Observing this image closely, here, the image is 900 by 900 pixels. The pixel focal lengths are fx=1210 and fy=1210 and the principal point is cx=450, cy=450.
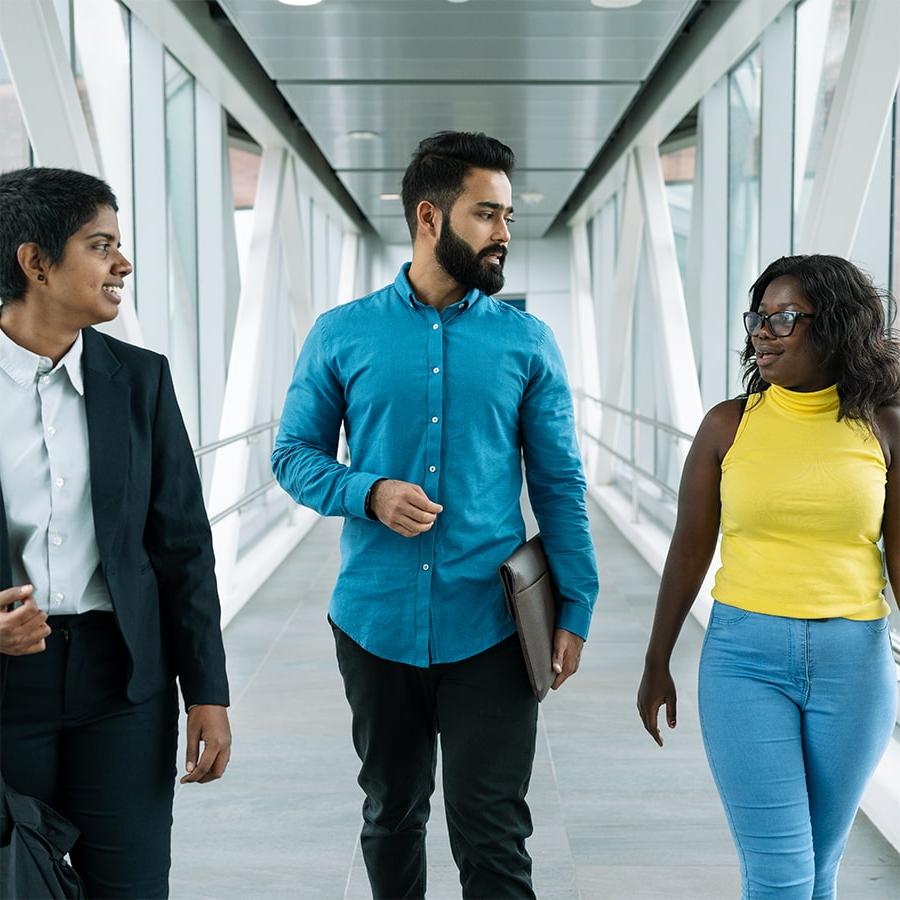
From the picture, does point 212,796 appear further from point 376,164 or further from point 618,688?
point 376,164

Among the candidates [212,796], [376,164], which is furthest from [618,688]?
[376,164]

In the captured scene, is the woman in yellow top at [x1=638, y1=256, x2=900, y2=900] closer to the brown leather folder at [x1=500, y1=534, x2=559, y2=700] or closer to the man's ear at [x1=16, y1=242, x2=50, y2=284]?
the brown leather folder at [x1=500, y1=534, x2=559, y2=700]

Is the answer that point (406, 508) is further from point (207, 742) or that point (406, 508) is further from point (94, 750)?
point (94, 750)

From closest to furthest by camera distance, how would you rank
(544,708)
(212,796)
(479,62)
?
(212,796), (544,708), (479,62)

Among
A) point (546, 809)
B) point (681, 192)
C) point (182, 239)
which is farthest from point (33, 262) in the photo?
point (681, 192)

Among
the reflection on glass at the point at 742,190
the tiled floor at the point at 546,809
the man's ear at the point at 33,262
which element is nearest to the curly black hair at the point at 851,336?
the man's ear at the point at 33,262

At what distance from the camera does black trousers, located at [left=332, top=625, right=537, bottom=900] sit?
2178 mm

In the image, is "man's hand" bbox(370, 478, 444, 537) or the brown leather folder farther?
the brown leather folder

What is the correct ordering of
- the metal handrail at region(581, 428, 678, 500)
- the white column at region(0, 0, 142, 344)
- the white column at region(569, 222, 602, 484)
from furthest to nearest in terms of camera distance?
the white column at region(569, 222, 602, 484)
the metal handrail at region(581, 428, 678, 500)
the white column at region(0, 0, 142, 344)

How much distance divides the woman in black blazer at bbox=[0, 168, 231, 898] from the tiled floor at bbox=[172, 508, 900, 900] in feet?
5.08

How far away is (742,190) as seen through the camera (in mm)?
7984

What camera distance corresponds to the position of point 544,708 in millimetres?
5004

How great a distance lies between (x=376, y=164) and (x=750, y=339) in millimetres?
8608

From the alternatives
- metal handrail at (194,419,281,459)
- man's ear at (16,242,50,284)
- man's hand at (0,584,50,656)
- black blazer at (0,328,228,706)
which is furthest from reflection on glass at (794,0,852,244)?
man's hand at (0,584,50,656)
